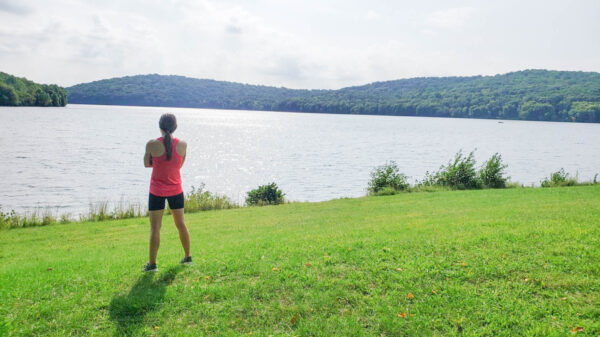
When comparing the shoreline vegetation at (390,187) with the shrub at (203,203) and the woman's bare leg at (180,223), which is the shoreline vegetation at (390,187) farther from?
the woman's bare leg at (180,223)

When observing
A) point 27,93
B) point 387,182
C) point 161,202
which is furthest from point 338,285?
point 27,93

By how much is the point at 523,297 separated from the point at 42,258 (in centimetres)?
→ 1089

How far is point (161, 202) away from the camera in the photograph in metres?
6.98

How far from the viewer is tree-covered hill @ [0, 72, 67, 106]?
12614 centimetres

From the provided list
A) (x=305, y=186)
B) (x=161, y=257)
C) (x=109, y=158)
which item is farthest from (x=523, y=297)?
(x=109, y=158)

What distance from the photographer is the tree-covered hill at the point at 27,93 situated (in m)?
126

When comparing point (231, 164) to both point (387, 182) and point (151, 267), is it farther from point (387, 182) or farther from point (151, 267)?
point (151, 267)

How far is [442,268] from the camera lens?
709 cm

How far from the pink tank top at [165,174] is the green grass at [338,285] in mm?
1655

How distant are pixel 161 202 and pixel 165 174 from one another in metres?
0.53

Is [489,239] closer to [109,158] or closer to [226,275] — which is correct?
[226,275]

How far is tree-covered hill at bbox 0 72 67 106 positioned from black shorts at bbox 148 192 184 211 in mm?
147586

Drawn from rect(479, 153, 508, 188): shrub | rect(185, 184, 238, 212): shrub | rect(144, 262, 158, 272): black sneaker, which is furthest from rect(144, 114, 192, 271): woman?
rect(479, 153, 508, 188): shrub

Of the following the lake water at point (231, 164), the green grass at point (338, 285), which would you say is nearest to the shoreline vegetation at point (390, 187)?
the lake water at point (231, 164)
